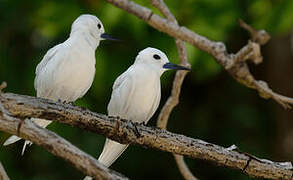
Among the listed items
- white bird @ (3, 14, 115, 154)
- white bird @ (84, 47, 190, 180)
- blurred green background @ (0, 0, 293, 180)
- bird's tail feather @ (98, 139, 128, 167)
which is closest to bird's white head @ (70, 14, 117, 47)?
white bird @ (3, 14, 115, 154)

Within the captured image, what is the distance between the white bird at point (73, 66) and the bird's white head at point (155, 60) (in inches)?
19.9

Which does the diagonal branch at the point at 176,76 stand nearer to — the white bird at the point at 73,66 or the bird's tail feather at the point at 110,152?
the bird's tail feather at the point at 110,152

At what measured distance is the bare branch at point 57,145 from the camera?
3414 millimetres

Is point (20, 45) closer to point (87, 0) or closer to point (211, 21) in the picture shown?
point (87, 0)

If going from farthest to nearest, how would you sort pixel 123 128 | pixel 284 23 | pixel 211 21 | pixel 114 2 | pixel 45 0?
pixel 45 0 → pixel 211 21 → pixel 284 23 → pixel 114 2 → pixel 123 128

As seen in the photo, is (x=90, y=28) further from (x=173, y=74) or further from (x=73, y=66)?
(x=173, y=74)

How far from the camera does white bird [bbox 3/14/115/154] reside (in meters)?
4.04

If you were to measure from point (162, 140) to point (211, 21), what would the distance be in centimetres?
327

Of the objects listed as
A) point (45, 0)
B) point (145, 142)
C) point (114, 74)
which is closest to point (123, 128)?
point (145, 142)

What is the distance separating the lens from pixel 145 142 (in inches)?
169

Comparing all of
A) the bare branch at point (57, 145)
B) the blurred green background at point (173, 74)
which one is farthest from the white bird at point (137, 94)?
the blurred green background at point (173, 74)

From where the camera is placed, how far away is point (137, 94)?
15.3ft

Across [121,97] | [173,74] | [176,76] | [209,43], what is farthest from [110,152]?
[173,74]

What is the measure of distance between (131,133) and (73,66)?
1.81 feet
